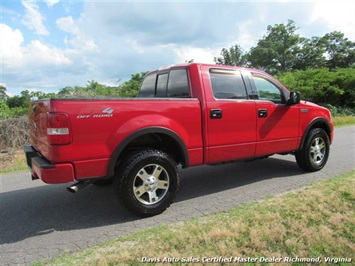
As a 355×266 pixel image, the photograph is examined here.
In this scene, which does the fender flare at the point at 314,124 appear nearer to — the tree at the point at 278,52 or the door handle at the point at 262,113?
the door handle at the point at 262,113

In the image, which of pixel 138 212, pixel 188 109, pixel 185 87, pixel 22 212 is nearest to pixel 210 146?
pixel 188 109

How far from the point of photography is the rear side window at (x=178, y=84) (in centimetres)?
422

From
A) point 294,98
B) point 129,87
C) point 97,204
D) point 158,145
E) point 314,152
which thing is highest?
point 129,87

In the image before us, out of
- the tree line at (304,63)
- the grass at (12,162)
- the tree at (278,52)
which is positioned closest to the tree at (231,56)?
the tree line at (304,63)

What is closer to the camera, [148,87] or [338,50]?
[148,87]

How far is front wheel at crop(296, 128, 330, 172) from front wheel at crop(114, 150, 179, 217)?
2.88m

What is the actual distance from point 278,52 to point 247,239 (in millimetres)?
52192

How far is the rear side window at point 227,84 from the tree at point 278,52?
46709mm

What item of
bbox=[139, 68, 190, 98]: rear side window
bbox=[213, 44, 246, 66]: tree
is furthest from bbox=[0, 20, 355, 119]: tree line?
bbox=[139, 68, 190, 98]: rear side window

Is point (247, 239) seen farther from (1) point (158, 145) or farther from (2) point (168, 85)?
(2) point (168, 85)

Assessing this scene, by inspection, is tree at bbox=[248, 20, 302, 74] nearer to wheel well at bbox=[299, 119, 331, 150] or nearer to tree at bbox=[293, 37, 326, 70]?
tree at bbox=[293, 37, 326, 70]

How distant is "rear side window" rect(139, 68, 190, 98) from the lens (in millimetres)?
4254

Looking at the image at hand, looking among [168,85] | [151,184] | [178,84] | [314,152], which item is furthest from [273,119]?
[151,184]

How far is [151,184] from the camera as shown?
11.9ft
